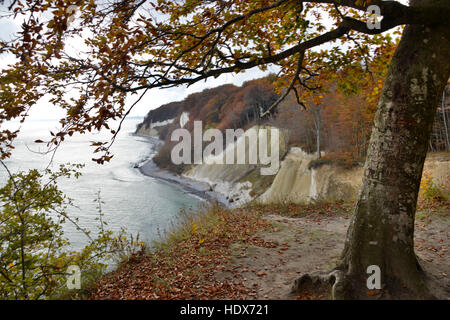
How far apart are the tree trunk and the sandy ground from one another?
0.64 metres

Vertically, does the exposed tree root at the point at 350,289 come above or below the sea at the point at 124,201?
above

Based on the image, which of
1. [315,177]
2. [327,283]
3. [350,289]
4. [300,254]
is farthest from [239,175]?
[350,289]

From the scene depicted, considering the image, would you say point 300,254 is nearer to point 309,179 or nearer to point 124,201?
point 309,179

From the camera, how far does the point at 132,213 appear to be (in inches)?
1067

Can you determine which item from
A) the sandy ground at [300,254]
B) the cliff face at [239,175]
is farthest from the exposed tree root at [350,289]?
the cliff face at [239,175]

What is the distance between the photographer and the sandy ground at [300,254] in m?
4.65

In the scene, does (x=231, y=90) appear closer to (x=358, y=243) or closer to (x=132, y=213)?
(x=132, y=213)

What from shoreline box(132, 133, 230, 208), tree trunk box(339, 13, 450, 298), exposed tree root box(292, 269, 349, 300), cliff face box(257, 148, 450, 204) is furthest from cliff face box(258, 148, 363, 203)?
tree trunk box(339, 13, 450, 298)

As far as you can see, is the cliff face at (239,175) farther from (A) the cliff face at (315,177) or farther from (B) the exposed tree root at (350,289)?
(B) the exposed tree root at (350,289)

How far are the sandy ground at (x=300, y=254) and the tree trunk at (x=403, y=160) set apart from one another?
0.64 metres

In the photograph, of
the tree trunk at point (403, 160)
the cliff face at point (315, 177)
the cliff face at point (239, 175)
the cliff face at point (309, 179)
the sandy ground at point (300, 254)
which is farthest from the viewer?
the cliff face at point (239, 175)

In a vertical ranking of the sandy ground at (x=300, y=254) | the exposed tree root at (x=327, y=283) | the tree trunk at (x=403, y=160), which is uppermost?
the tree trunk at (x=403, y=160)

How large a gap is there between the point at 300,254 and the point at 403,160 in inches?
134

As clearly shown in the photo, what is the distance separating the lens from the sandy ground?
4.65 meters
